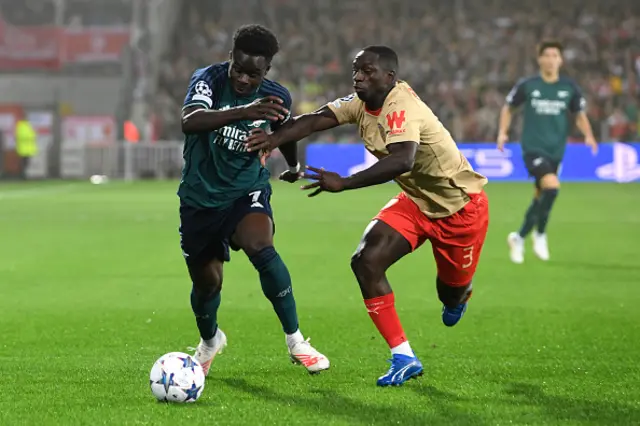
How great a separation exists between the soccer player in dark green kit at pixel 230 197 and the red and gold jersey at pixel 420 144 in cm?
46

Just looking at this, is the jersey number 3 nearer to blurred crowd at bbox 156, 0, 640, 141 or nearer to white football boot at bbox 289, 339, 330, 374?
white football boot at bbox 289, 339, 330, 374

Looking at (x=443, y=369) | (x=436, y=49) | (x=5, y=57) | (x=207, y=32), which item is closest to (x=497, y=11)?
(x=436, y=49)

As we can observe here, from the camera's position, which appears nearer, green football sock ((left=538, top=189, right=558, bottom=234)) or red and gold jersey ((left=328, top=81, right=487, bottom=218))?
red and gold jersey ((left=328, top=81, right=487, bottom=218))

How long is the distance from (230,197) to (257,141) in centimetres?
49

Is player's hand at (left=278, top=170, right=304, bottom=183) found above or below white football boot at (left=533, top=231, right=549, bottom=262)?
above

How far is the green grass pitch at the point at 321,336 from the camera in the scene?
5.30 m

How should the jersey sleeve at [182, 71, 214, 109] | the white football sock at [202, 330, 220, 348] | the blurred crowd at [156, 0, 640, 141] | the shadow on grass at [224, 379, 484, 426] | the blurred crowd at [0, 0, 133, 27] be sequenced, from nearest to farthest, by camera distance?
the shadow on grass at [224, 379, 484, 426]
the jersey sleeve at [182, 71, 214, 109]
the white football sock at [202, 330, 220, 348]
the blurred crowd at [156, 0, 640, 141]
the blurred crowd at [0, 0, 133, 27]

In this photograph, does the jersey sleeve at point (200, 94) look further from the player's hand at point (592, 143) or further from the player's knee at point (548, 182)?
the player's hand at point (592, 143)

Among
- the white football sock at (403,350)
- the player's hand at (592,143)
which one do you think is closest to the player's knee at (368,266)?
the white football sock at (403,350)

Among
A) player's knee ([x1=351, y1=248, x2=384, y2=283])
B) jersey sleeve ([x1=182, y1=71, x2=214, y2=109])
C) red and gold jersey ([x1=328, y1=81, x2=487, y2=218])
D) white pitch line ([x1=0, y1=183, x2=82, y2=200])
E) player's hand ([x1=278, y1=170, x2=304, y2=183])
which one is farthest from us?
white pitch line ([x1=0, y1=183, x2=82, y2=200])

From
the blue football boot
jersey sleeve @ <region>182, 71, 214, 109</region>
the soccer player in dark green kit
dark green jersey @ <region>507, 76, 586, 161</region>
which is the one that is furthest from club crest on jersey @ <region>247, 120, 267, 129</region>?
dark green jersey @ <region>507, 76, 586, 161</region>

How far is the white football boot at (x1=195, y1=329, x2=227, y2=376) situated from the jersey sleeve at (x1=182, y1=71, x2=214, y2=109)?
1.43m

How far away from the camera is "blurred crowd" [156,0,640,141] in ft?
106

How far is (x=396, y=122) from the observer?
580 cm
